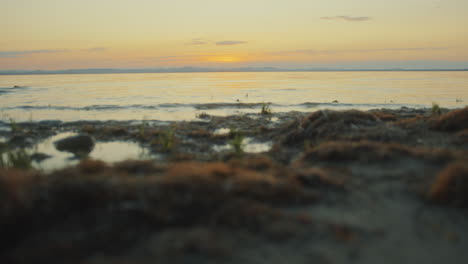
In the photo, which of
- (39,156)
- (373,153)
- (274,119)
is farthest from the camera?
(274,119)

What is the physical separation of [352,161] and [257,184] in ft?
11.0

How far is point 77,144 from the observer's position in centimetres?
1398

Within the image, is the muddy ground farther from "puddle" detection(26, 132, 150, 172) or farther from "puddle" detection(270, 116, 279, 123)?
"puddle" detection(270, 116, 279, 123)

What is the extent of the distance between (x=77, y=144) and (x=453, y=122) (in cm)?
1521

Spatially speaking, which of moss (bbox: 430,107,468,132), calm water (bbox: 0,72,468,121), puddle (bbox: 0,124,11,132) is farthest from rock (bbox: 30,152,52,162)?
moss (bbox: 430,107,468,132)

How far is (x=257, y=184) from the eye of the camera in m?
6.07

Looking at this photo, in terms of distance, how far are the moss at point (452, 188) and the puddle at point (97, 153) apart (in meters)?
9.37

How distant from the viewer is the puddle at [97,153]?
38.4 ft

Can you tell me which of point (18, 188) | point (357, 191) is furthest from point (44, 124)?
point (357, 191)

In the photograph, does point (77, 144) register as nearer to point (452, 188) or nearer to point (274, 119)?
point (452, 188)

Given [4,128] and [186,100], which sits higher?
[186,100]

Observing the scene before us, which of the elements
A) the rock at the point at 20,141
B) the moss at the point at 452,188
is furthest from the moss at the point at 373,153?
the rock at the point at 20,141

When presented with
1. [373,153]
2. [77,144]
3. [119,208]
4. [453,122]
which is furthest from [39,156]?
[453,122]

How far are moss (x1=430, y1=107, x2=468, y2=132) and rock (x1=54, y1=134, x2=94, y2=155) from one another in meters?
14.3
